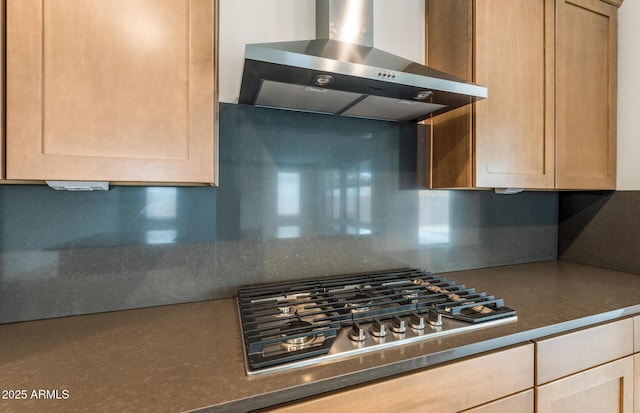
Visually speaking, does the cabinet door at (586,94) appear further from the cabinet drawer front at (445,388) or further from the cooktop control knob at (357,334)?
the cooktop control knob at (357,334)

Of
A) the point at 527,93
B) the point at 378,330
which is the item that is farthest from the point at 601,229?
the point at 378,330

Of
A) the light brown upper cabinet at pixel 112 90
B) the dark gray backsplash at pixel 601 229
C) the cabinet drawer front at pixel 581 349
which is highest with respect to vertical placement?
the light brown upper cabinet at pixel 112 90

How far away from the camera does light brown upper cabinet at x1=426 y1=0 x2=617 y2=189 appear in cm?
124

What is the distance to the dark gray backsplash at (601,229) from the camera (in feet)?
5.04

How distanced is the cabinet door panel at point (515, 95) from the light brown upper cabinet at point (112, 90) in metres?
1.02

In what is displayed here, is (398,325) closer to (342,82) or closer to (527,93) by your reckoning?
(342,82)

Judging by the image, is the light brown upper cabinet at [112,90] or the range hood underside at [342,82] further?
the range hood underside at [342,82]

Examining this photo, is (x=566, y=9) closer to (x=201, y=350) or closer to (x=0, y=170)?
(x=201, y=350)

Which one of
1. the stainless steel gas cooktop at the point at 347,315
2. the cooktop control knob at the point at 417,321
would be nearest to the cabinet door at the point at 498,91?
the stainless steel gas cooktop at the point at 347,315

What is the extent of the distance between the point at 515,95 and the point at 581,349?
3.16 ft

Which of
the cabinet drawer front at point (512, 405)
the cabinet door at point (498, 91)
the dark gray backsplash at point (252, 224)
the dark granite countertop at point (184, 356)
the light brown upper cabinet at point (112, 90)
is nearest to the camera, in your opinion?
the dark granite countertop at point (184, 356)

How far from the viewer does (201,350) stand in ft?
2.51

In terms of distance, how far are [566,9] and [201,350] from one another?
1.98 meters

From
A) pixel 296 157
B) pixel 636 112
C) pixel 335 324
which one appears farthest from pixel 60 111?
pixel 636 112
